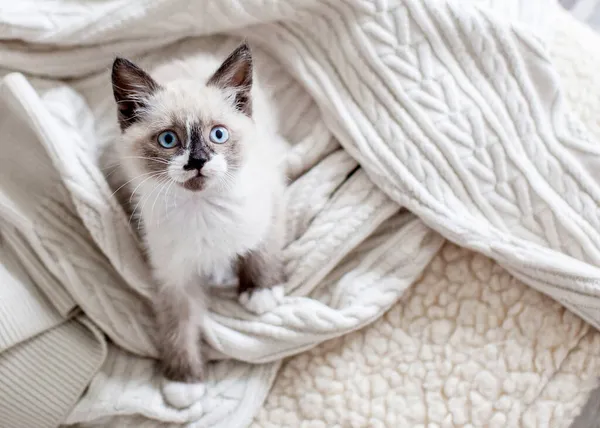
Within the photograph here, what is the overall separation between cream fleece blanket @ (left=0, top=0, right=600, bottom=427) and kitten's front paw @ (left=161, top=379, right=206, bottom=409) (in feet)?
0.05

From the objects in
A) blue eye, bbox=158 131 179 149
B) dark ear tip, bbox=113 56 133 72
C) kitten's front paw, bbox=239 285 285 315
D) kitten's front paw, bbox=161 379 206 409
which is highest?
dark ear tip, bbox=113 56 133 72

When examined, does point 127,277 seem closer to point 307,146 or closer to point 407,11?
point 307,146

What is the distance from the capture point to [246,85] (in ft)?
3.48

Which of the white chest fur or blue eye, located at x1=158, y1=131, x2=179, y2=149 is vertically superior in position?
blue eye, located at x1=158, y1=131, x2=179, y2=149

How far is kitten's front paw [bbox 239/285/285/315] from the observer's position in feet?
4.02

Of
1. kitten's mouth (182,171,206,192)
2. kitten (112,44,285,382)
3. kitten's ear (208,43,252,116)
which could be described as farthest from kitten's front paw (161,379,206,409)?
kitten's ear (208,43,252,116)

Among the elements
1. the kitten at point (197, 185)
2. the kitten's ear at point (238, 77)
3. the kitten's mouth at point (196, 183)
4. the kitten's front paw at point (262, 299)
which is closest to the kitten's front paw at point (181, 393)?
the kitten at point (197, 185)

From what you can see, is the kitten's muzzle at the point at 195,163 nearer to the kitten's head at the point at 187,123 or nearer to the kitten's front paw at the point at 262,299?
the kitten's head at the point at 187,123

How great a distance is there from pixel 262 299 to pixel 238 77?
1.55ft

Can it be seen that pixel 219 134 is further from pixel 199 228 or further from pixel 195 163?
pixel 199 228

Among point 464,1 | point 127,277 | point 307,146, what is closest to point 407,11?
point 464,1

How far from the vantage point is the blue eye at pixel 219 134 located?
40.1 inches

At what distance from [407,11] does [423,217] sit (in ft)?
1.50

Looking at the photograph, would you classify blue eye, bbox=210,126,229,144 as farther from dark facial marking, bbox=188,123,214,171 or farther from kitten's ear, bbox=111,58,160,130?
kitten's ear, bbox=111,58,160,130
